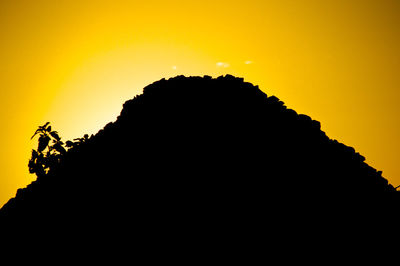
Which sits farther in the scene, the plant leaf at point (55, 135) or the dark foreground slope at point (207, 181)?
the plant leaf at point (55, 135)

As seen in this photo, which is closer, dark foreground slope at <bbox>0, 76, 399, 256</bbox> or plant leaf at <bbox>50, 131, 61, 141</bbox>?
dark foreground slope at <bbox>0, 76, 399, 256</bbox>

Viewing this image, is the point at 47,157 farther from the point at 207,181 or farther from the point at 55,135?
the point at 207,181

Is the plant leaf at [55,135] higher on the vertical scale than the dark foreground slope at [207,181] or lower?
higher

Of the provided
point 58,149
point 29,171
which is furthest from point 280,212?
point 29,171

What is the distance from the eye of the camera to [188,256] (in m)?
6.92

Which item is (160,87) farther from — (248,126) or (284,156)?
(284,156)

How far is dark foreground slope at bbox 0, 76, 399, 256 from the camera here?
25.2 ft

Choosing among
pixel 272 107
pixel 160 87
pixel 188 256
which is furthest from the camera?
pixel 160 87

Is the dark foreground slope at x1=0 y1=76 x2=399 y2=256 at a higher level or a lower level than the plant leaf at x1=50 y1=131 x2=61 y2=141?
lower

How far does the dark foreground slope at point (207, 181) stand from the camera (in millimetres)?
A: 7668

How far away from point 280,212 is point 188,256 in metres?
3.28

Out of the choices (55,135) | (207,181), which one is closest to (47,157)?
(55,135)

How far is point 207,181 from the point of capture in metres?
8.70

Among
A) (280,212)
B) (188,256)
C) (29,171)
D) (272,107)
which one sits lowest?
(188,256)
